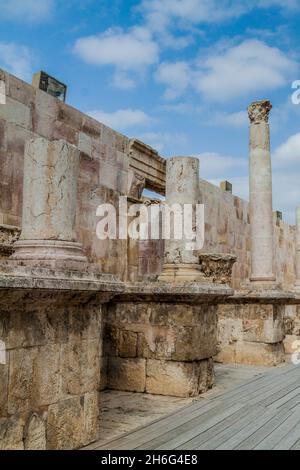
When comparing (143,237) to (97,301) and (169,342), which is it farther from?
(97,301)

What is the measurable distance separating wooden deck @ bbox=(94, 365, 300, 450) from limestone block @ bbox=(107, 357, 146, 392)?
796mm

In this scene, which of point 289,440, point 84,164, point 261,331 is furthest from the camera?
point 261,331

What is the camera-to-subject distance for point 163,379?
243 inches

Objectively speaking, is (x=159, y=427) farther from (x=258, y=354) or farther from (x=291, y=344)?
(x=291, y=344)

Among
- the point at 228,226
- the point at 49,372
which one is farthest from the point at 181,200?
the point at 228,226

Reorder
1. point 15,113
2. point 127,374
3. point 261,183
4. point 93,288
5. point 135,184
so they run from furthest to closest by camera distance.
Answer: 1. point 261,183
2. point 135,184
3. point 15,113
4. point 127,374
5. point 93,288

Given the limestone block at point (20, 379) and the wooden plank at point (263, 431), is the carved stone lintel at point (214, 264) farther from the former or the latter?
the limestone block at point (20, 379)

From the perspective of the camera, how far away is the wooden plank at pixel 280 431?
415cm

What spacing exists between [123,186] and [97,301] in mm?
5054

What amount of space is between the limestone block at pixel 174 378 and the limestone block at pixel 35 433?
2.70 metres

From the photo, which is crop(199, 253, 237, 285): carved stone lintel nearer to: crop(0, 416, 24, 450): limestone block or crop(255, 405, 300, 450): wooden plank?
crop(255, 405, 300, 450): wooden plank

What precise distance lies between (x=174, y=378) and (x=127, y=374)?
23.7 inches

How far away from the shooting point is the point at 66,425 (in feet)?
12.5

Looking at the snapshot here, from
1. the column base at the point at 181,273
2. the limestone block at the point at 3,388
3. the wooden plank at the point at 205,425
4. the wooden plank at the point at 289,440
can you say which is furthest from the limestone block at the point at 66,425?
the column base at the point at 181,273
